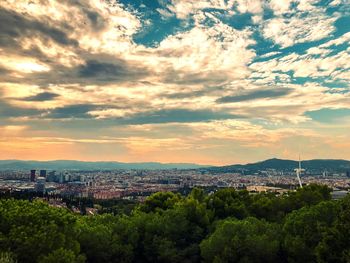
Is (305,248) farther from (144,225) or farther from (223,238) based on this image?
(144,225)

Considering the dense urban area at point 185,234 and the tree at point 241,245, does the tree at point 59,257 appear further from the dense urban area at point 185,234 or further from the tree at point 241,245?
the tree at point 241,245

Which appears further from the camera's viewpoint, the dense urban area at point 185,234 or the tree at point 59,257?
the dense urban area at point 185,234

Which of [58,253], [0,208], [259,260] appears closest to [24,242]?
[58,253]

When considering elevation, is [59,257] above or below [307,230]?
below

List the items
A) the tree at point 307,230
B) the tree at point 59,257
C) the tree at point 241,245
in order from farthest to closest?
the tree at point 241,245
the tree at point 307,230
the tree at point 59,257

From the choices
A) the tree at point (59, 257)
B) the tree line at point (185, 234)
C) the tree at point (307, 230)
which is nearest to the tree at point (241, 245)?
the tree line at point (185, 234)

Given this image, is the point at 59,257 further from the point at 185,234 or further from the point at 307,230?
the point at 307,230

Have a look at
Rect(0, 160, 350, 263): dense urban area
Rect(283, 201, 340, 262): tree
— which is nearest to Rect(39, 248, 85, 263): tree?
Rect(0, 160, 350, 263): dense urban area

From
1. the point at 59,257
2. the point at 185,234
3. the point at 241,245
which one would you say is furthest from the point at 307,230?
the point at 59,257
